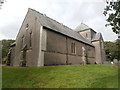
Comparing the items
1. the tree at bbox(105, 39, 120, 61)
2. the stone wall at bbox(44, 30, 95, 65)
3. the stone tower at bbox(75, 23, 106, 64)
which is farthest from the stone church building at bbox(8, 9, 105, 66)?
the tree at bbox(105, 39, 120, 61)

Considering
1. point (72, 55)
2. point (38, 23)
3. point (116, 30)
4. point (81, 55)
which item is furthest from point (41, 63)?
point (81, 55)

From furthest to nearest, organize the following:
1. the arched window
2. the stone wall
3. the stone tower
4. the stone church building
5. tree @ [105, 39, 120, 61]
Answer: tree @ [105, 39, 120, 61] → the stone tower → the arched window → the stone wall → the stone church building

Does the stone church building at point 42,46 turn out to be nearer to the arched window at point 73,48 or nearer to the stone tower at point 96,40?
the arched window at point 73,48

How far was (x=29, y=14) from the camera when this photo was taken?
25.8m

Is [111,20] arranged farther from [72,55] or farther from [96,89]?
[72,55]

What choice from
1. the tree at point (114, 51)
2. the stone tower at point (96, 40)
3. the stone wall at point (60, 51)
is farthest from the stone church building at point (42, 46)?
the tree at point (114, 51)

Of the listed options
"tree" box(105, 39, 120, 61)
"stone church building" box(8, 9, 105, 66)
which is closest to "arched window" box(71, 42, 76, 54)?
"stone church building" box(8, 9, 105, 66)

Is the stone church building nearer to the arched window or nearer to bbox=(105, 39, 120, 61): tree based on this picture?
the arched window

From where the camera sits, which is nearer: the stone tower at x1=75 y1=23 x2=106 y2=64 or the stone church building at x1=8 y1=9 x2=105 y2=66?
the stone church building at x1=8 y1=9 x2=105 y2=66

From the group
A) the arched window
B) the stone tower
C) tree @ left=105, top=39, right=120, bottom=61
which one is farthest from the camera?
tree @ left=105, top=39, right=120, bottom=61

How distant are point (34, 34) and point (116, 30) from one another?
14599mm

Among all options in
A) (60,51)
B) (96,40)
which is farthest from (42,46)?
(96,40)

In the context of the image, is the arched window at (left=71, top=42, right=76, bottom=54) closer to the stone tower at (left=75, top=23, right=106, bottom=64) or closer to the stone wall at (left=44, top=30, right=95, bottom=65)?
the stone wall at (left=44, top=30, right=95, bottom=65)

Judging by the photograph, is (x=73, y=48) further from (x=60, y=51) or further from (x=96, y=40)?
(x=96, y=40)
